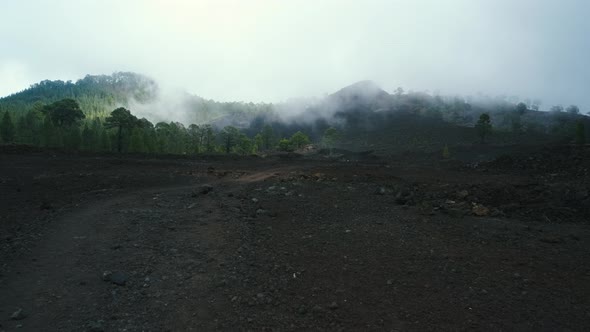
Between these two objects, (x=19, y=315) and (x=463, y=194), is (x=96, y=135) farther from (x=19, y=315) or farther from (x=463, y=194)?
(x=463, y=194)

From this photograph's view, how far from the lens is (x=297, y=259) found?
907 cm

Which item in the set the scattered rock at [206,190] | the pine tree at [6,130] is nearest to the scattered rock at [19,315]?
the scattered rock at [206,190]

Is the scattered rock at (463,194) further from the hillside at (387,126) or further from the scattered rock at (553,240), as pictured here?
the hillside at (387,126)

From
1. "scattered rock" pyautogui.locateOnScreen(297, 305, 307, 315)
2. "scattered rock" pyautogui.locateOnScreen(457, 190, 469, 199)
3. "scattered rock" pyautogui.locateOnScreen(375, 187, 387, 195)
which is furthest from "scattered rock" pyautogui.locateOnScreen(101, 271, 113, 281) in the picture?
"scattered rock" pyautogui.locateOnScreen(457, 190, 469, 199)

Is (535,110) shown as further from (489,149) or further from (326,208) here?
(326,208)

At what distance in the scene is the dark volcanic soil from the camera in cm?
659

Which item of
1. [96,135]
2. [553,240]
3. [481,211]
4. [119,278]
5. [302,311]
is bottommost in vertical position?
[302,311]

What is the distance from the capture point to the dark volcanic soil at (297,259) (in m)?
6.59

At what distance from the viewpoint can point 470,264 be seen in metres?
8.57

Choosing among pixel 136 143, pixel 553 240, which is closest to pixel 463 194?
pixel 553 240

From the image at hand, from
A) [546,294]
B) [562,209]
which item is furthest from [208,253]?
[562,209]

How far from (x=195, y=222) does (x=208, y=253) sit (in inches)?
109

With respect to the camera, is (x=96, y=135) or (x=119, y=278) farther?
(x=96, y=135)

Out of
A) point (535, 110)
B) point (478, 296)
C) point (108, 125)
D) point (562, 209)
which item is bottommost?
point (478, 296)
